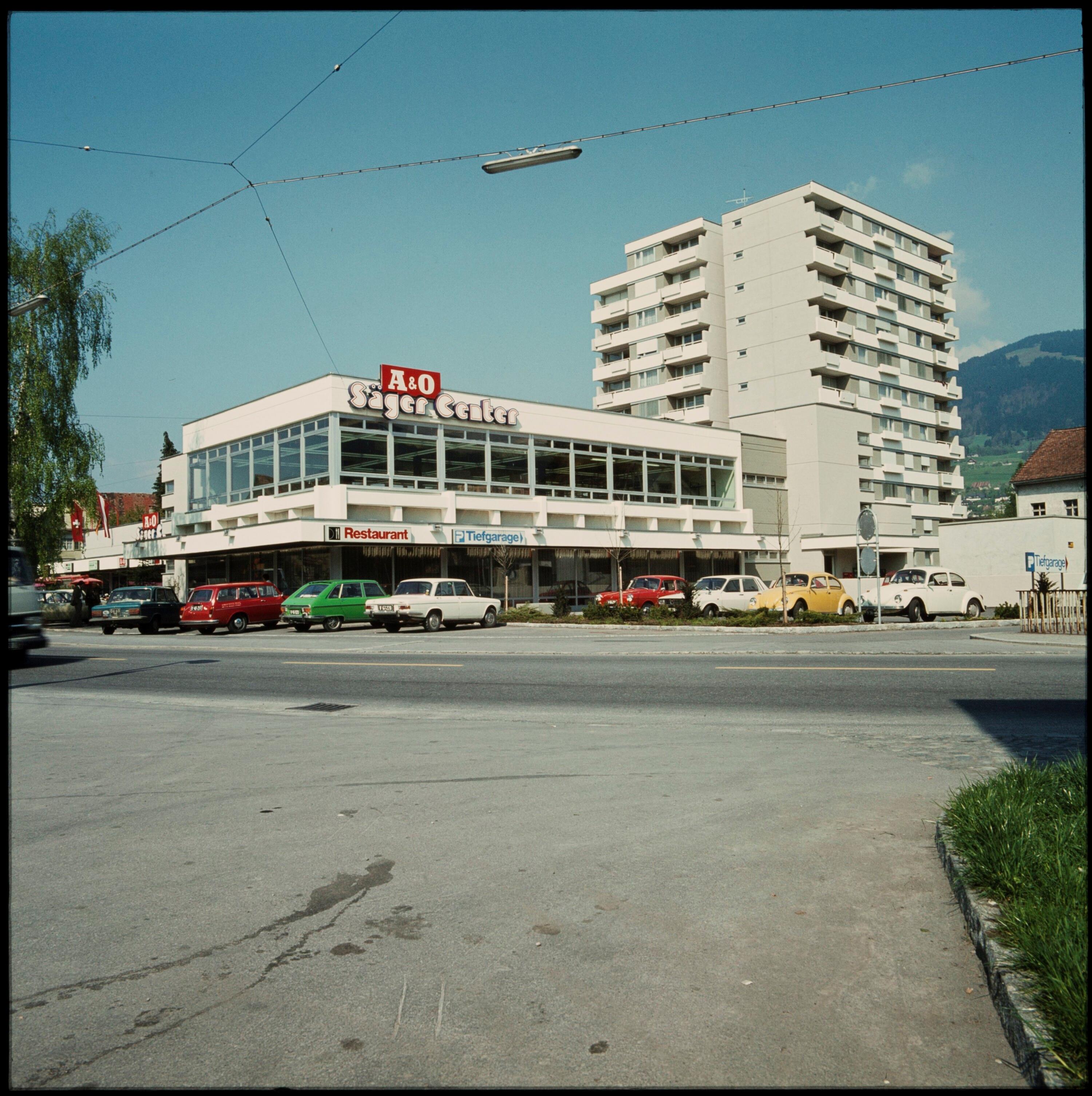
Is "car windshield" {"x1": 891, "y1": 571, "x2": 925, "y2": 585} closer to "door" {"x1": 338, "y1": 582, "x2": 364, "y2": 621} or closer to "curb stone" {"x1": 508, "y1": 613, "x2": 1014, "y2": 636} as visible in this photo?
"curb stone" {"x1": 508, "y1": 613, "x2": 1014, "y2": 636}

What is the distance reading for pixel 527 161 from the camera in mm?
11203

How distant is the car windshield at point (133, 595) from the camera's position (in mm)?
35094

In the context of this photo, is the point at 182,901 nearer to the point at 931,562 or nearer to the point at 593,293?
the point at 931,562

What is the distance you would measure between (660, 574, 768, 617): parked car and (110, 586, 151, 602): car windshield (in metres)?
20.3

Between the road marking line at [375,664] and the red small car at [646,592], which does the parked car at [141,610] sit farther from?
the road marking line at [375,664]

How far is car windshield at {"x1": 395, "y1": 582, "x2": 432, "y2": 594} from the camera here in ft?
104

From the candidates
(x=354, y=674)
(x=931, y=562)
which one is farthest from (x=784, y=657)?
(x=931, y=562)

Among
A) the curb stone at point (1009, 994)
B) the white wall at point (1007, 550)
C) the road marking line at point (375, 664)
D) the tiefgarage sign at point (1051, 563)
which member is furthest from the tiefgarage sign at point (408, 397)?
the curb stone at point (1009, 994)

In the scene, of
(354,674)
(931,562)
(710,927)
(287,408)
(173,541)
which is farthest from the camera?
(931,562)

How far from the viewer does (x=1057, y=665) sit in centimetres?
1595

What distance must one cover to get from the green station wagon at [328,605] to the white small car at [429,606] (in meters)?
0.90

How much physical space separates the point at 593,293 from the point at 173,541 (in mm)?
45346

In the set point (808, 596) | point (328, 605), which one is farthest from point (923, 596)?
point (328, 605)

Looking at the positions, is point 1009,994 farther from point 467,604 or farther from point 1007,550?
Result: point 1007,550
